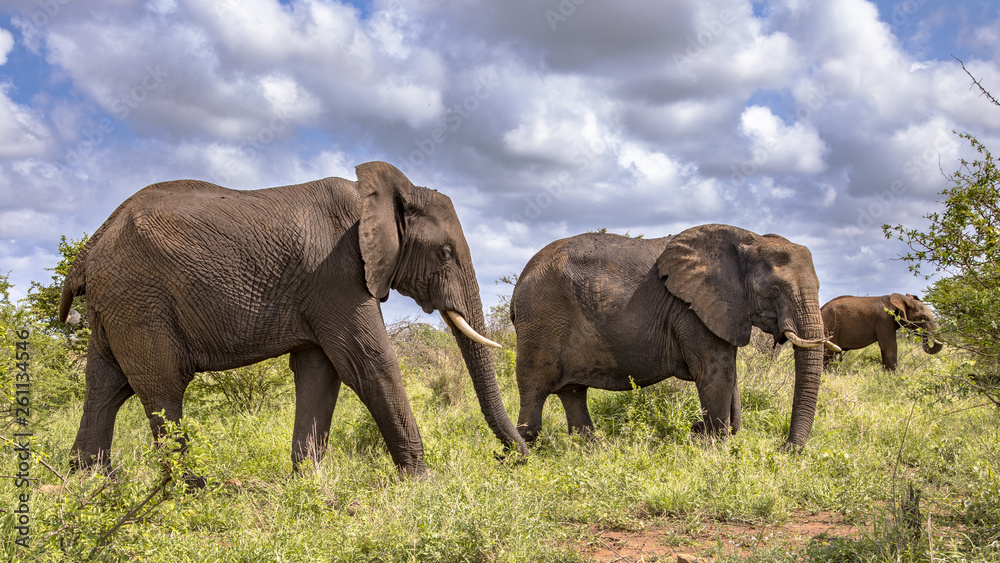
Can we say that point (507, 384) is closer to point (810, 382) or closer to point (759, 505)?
point (810, 382)

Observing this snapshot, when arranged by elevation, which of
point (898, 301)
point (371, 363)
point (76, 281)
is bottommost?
point (371, 363)

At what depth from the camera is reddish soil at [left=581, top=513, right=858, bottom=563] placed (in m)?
4.57

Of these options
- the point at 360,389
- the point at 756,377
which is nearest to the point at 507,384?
the point at 756,377

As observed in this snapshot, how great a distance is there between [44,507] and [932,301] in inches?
256

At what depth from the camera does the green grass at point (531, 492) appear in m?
4.35

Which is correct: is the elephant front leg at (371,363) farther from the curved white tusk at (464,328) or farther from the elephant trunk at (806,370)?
the elephant trunk at (806,370)

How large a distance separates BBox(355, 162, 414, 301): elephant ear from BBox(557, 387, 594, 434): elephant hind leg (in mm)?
3198

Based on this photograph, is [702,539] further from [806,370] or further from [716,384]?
[806,370]

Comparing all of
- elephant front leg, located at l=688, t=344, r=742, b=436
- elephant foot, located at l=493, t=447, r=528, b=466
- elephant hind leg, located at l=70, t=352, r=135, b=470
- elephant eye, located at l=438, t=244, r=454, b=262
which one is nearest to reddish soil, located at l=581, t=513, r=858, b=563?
elephant foot, located at l=493, t=447, r=528, b=466

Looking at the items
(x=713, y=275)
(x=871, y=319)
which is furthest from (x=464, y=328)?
(x=871, y=319)

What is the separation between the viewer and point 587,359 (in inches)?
336

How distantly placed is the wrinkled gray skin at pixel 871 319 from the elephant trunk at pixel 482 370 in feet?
41.3

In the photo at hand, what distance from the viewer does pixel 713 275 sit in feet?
26.5

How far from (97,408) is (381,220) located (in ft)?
10.0
